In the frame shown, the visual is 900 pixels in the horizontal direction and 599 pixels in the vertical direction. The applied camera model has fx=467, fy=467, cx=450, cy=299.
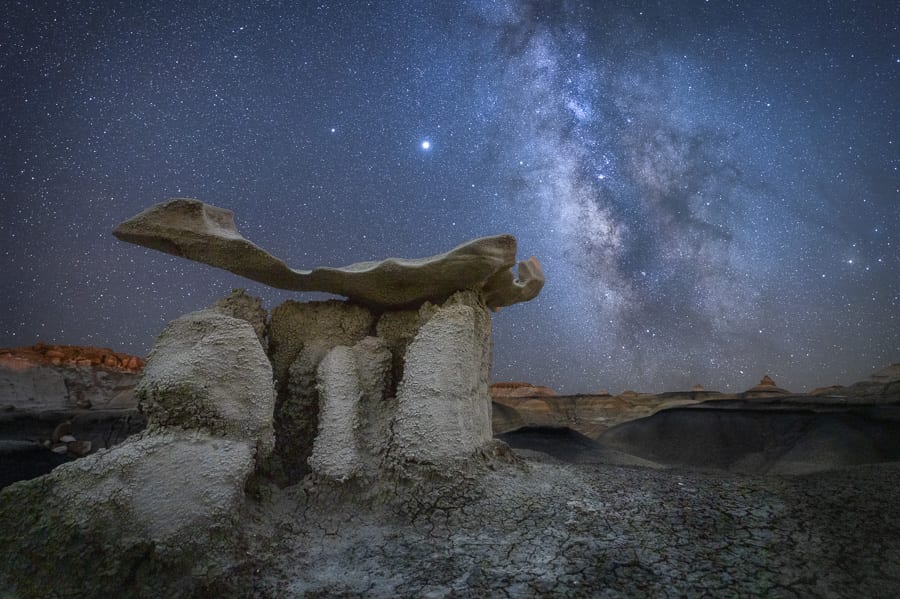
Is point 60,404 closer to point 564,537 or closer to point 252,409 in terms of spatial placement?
point 252,409

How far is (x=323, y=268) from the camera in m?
4.25

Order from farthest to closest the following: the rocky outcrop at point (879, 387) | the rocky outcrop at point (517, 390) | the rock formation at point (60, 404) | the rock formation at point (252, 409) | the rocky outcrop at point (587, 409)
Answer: the rocky outcrop at point (517, 390) → the rocky outcrop at point (587, 409) → the rocky outcrop at point (879, 387) → the rock formation at point (60, 404) → the rock formation at point (252, 409)

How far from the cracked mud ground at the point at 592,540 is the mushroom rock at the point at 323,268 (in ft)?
5.64

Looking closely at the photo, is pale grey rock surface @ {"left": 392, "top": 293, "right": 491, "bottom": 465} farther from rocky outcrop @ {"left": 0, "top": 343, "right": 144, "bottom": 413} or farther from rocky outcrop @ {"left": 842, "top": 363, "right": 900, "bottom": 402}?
rocky outcrop @ {"left": 0, "top": 343, "right": 144, "bottom": 413}

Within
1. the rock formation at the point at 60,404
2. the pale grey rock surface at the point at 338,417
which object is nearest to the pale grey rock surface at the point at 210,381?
the pale grey rock surface at the point at 338,417

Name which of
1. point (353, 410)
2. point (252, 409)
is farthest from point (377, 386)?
point (252, 409)

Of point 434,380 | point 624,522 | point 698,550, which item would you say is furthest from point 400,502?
point 698,550

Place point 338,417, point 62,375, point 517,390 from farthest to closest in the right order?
point 517,390, point 62,375, point 338,417

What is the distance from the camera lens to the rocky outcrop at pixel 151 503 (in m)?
2.47

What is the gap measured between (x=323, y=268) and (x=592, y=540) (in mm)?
3017

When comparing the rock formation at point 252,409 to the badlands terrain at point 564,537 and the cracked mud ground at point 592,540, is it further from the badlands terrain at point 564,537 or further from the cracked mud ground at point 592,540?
the cracked mud ground at point 592,540

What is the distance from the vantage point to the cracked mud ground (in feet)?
7.89

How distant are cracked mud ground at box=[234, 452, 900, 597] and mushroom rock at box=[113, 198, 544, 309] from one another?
172 cm

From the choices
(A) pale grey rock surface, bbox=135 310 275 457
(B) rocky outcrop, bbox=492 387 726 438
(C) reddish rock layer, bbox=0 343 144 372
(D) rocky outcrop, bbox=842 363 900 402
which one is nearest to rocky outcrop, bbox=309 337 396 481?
(A) pale grey rock surface, bbox=135 310 275 457
